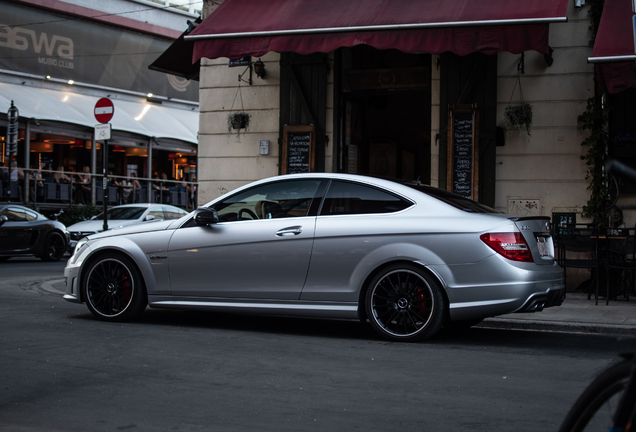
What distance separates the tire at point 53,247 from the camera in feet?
57.1

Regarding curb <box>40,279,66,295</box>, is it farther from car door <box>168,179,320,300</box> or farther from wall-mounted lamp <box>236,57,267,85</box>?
wall-mounted lamp <box>236,57,267,85</box>

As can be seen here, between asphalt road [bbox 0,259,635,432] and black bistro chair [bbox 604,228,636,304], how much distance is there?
8.84 feet

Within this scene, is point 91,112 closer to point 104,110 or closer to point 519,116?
point 104,110

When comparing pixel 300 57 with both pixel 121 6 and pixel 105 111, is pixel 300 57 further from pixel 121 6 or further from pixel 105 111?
pixel 121 6

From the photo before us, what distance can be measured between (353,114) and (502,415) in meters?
9.50

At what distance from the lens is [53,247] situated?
17625 mm

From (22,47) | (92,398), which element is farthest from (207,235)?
(22,47)

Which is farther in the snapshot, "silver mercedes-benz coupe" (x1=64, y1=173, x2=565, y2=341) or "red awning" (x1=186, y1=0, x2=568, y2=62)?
"red awning" (x1=186, y1=0, x2=568, y2=62)

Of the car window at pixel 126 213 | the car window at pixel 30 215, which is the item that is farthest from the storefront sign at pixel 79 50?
the car window at pixel 30 215

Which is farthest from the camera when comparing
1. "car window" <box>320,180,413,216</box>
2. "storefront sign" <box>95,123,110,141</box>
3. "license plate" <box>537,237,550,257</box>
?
"storefront sign" <box>95,123,110,141</box>

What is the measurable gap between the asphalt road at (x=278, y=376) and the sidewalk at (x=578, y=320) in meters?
0.34

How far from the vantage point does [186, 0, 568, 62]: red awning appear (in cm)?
923

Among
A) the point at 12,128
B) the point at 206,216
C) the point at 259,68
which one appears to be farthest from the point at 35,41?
the point at 206,216

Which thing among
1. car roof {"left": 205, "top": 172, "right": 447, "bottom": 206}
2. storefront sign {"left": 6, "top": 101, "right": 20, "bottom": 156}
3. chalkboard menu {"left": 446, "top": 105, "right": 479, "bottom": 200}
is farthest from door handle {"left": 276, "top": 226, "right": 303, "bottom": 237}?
storefront sign {"left": 6, "top": 101, "right": 20, "bottom": 156}
